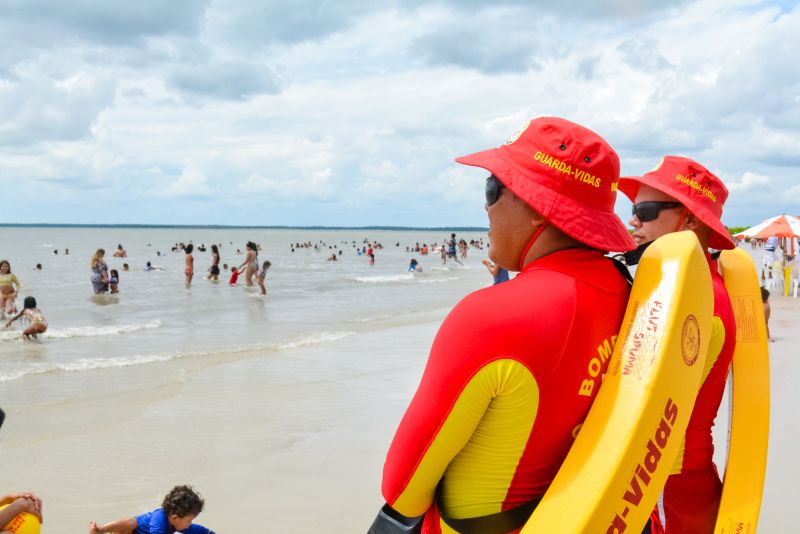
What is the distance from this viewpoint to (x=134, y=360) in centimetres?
1040

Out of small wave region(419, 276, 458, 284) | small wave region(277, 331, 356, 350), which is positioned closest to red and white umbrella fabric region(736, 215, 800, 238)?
small wave region(277, 331, 356, 350)

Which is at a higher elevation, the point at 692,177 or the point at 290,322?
the point at 692,177

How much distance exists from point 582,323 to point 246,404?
6.31 m

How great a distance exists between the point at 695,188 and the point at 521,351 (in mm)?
1640

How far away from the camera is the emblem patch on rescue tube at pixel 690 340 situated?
5.08ft

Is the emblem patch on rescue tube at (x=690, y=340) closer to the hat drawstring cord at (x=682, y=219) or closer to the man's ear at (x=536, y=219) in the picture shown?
the man's ear at (x=536, y=219)

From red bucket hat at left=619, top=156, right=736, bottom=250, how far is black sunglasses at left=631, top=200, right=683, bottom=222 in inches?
2.7

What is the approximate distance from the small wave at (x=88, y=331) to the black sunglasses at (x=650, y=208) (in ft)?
41.6

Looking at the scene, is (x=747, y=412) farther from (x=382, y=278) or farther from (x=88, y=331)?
(x=382, y=278)

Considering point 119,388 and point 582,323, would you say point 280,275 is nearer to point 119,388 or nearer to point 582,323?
point 119,388

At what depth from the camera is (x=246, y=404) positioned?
7227 millimetres

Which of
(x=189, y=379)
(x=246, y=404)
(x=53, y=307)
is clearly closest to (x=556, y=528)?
(x=246, y=404)

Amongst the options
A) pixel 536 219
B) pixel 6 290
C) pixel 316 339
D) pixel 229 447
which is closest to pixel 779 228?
pixel 316 339

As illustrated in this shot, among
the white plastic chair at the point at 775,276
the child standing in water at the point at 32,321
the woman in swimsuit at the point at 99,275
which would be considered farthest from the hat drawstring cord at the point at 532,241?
the woman in swimsuit at the point at 99,275
